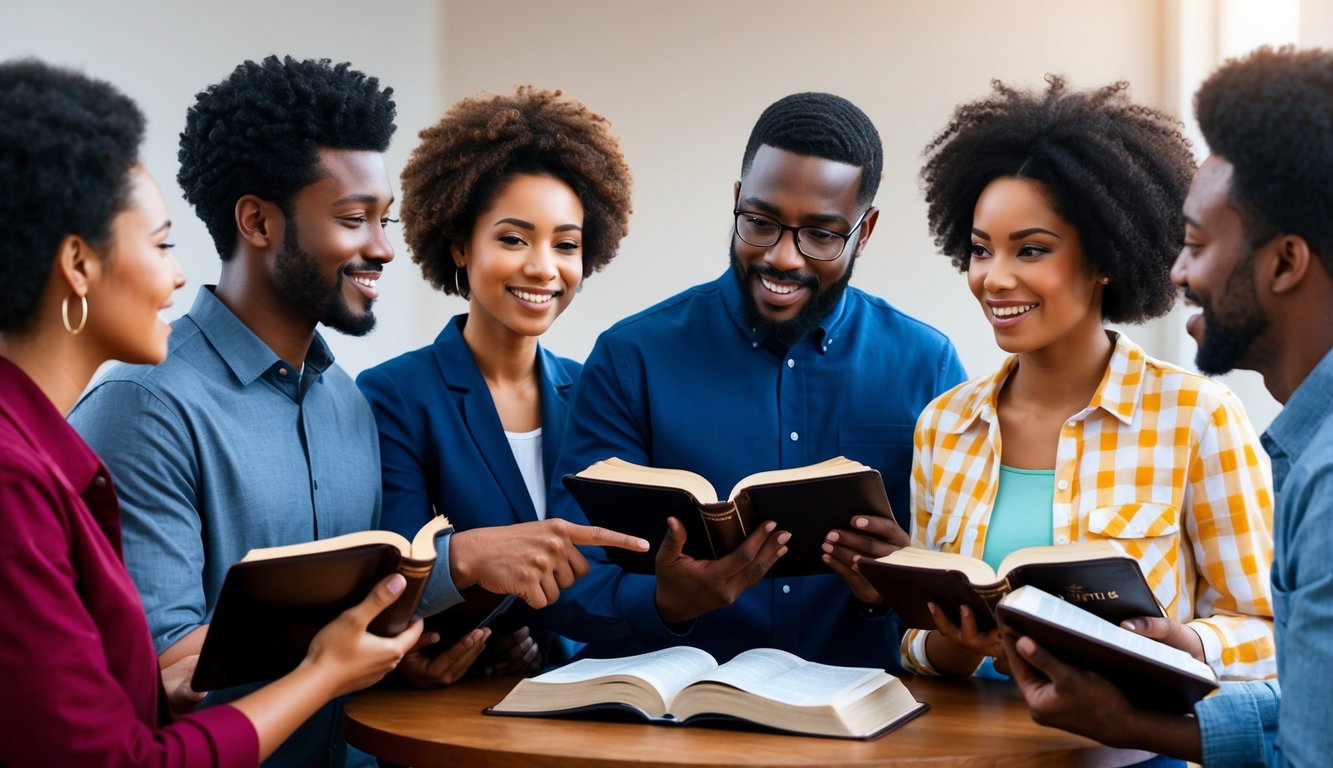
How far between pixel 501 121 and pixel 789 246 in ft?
2.59

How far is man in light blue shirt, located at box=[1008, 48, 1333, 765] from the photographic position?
69.8 inches

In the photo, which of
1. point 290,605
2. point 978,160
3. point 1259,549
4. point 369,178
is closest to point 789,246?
point 978,160

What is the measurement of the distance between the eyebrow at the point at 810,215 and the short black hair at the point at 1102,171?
27 cm

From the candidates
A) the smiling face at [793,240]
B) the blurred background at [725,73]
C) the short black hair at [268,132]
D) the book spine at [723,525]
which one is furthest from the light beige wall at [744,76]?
the book spine at [723,525]

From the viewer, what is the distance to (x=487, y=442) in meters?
2.84

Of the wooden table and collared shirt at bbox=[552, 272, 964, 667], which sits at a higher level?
collared shirt at bbox=[552, 272, 964, 667]

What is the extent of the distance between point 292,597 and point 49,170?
2.22 ft

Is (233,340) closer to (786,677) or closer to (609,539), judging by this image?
(609,539)

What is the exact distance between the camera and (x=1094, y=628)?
5.94ft

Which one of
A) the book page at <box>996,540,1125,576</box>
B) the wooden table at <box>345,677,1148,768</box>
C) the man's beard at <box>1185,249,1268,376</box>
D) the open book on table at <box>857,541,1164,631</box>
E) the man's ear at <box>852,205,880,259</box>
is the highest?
the man's ear at <box>852,205,880,259</box>

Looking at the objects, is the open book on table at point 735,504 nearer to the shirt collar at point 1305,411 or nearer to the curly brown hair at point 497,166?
the shirt collar at point 1305,411

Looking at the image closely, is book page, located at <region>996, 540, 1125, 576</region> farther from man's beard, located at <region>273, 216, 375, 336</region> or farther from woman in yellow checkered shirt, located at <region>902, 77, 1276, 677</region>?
man's beard, located at <region>273, 216, 375, 336</region>

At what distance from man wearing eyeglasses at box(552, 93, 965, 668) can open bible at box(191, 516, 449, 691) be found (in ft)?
2.34

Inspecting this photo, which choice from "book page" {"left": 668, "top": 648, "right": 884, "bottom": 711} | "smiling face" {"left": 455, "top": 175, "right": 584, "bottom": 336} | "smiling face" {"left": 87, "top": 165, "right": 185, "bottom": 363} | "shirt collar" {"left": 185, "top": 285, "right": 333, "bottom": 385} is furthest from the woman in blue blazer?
"smiling face" {"left": 87, "top": 165, "right": 185, "bottom": 363}
